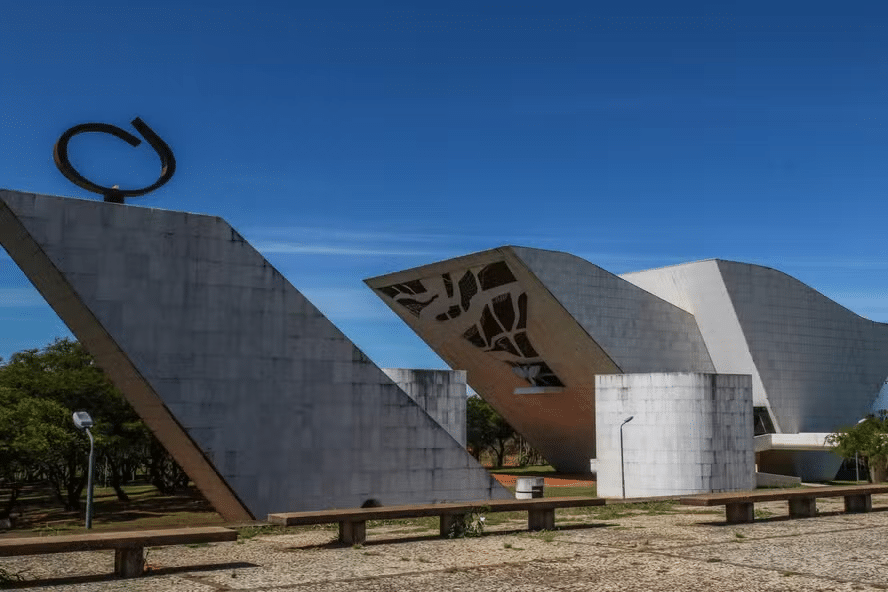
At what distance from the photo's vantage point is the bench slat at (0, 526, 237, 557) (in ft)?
25.7

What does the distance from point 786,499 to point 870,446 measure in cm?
2167

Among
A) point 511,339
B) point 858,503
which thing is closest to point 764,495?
point 858,503

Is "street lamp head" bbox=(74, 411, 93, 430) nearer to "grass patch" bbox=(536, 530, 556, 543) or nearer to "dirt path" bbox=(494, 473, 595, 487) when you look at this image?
"grass patch" bbox=(536, 530, 556, 543)

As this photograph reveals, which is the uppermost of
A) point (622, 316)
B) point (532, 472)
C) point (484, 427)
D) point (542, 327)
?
point (622, 316)

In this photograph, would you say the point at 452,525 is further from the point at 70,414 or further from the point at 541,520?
the point at 70,414

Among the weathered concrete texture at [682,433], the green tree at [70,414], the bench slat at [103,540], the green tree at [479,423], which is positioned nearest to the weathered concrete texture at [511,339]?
the weathered concrete texture at [682,433]

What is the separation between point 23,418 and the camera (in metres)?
27.4

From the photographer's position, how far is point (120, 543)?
324 inches

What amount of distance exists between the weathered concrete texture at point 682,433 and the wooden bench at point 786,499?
11054 millimetres

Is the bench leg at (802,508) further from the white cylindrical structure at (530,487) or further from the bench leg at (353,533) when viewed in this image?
the white cylindrical structure at (530,487)

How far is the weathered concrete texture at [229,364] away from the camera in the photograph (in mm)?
12352

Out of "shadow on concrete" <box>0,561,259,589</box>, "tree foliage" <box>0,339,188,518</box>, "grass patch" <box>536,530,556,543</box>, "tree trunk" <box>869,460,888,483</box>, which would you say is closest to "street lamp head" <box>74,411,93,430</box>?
"shadow on concrete" <box>0,561,259,589</box>

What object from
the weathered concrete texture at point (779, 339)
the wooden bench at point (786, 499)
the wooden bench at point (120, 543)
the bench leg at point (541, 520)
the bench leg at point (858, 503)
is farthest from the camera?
the weathered concrete texture at point (779, 339)

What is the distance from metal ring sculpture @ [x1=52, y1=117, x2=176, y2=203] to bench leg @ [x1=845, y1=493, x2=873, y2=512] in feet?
37.9
